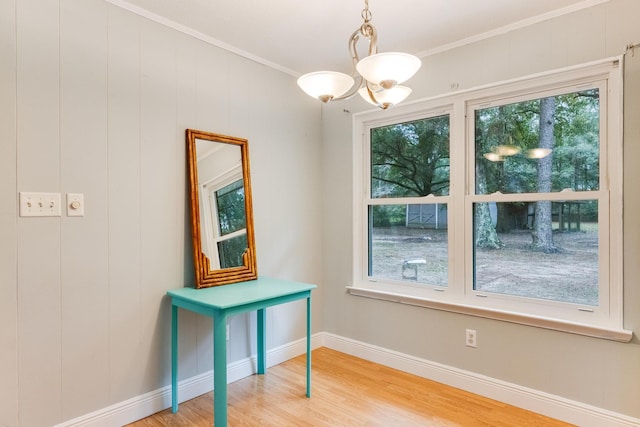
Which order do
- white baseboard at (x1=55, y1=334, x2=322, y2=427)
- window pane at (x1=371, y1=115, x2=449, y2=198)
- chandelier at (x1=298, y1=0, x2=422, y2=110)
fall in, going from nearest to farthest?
chandelier at (x1=298, y1=0, x2=422, y2=110)
white baseboard at (x1=55, y1=334, x2=322, y2=427)
window pane at (x1=371, y1=115, x2=449, y2=198)

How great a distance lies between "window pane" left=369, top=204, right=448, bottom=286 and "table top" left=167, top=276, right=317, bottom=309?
2.76ft

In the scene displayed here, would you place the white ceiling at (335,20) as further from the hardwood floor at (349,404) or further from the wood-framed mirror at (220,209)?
the hardwood floor at (349,404)

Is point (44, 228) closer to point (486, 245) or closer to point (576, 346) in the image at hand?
point (486, 245)

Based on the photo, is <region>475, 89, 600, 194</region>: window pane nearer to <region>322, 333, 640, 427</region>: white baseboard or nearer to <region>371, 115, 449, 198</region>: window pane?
<region>371, 115, 449, 198</region>: window pane

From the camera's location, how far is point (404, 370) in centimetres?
279

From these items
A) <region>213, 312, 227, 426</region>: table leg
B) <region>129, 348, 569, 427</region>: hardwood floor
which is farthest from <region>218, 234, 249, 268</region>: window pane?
<region>129, 348, 569, 427</region>: hardwood floor

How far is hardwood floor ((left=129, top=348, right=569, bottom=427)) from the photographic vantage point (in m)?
2.13

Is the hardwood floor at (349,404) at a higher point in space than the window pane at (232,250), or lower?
lower

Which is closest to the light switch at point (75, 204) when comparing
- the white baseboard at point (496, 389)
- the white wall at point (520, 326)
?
the white wall at point (520, 326)

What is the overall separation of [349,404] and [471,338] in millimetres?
Result: 923

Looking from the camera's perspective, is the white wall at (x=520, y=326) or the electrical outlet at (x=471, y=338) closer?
the white wall at (x=520, y=326)

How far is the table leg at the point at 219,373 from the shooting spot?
1884mm

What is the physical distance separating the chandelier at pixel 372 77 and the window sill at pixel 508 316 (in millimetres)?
1564

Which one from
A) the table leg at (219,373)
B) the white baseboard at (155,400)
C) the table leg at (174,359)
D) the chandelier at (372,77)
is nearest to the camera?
the chandelier at (372,77)
